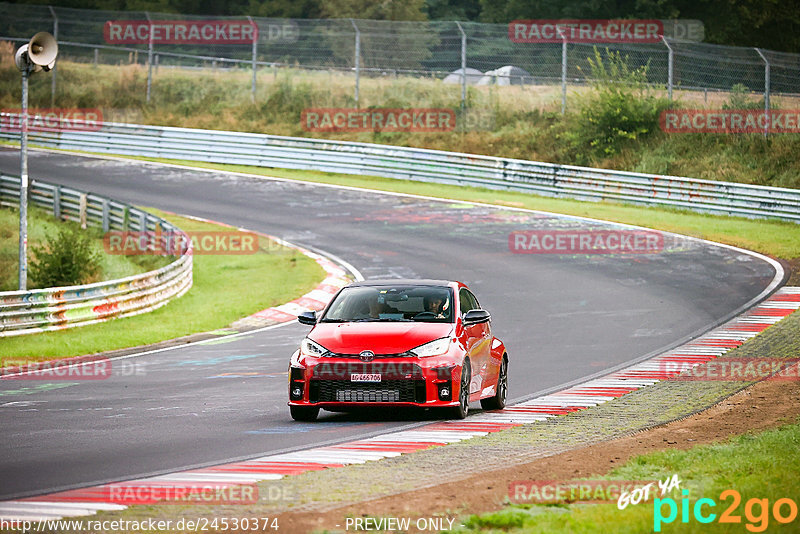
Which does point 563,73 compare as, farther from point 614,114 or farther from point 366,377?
point 366,377

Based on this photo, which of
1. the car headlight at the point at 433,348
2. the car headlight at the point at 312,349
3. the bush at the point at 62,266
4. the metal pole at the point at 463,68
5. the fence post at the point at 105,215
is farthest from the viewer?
the metal pole at the point at 463,68

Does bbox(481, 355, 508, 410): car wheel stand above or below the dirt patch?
below

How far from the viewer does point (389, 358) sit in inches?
455

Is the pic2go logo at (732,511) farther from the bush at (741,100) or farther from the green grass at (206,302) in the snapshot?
the bush at (741,100)

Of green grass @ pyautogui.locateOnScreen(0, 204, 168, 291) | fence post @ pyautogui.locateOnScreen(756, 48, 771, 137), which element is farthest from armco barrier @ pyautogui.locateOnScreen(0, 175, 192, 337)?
fence post @ pyautogui.locateOnScreen(756, 48, 771, 137)

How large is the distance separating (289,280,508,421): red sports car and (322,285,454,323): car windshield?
0.01 meters

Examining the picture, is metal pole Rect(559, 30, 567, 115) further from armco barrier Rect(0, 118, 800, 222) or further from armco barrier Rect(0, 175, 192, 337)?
armco barrier Rect(0, 175, 192, 337)

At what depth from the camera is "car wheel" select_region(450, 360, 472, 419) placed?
11.9 metres

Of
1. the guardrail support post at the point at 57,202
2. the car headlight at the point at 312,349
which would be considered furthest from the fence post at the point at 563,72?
the car headlight at the point at 312,349

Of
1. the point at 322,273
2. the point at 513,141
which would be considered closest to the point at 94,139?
the point at 513,141

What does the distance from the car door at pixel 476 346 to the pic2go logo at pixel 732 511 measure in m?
5.16

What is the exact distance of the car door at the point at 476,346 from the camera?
12.4 metres

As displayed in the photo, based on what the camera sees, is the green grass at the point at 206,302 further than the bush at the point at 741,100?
No

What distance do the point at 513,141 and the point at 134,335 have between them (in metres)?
25.7
